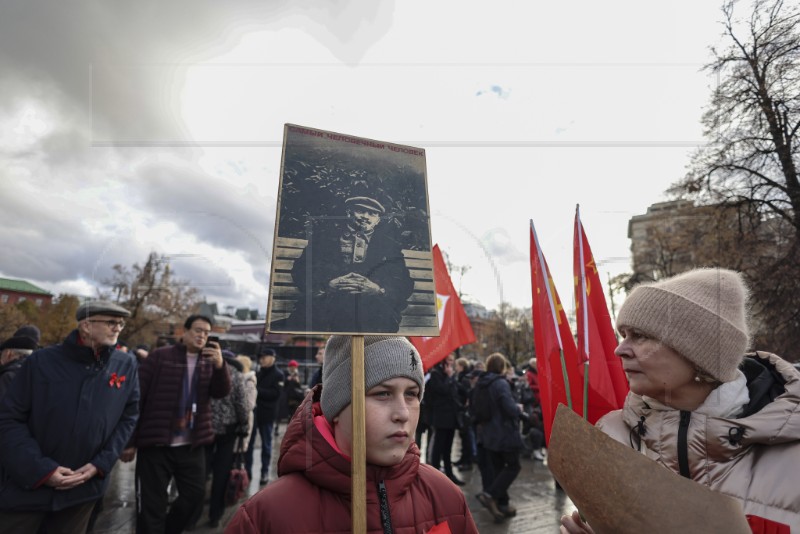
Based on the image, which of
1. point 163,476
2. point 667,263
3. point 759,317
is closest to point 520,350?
point 667,263

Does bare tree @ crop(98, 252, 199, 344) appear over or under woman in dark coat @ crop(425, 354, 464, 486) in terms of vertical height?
over

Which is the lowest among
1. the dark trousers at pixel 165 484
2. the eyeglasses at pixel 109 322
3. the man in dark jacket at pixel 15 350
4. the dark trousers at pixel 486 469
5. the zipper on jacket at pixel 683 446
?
the dark trousers at pixel 486 469

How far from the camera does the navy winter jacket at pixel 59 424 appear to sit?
8.63ft

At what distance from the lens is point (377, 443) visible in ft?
4.90

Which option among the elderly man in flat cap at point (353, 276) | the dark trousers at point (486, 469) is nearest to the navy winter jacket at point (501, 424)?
the dark trousers at point (486, 469)

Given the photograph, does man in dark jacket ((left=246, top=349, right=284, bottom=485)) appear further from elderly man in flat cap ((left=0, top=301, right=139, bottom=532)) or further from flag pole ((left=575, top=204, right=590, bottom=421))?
flag pole ((left=575, top=204, right=590, bottom=421))

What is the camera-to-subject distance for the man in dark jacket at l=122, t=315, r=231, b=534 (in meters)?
3.62

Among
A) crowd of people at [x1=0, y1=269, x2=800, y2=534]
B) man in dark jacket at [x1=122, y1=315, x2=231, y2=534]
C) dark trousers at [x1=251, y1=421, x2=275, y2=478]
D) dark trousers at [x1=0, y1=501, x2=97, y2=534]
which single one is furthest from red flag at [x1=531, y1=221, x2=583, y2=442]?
dark trousers at [x1=251, y1=421, x2=275, y2=478]

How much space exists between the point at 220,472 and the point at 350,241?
4452 millimetres

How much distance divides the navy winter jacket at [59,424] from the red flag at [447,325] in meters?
2.96

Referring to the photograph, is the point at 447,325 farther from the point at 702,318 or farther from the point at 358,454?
the point at 358,454

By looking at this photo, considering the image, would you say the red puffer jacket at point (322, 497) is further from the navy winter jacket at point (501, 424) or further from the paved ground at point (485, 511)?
the navy winter jacket at point (501, 424)

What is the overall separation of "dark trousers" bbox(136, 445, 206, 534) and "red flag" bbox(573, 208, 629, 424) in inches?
131

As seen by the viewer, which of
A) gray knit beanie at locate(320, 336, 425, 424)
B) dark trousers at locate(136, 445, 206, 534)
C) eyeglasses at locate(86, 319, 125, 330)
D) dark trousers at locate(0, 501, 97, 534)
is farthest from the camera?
dark trousers at locate(136, 445, 206, 534)
